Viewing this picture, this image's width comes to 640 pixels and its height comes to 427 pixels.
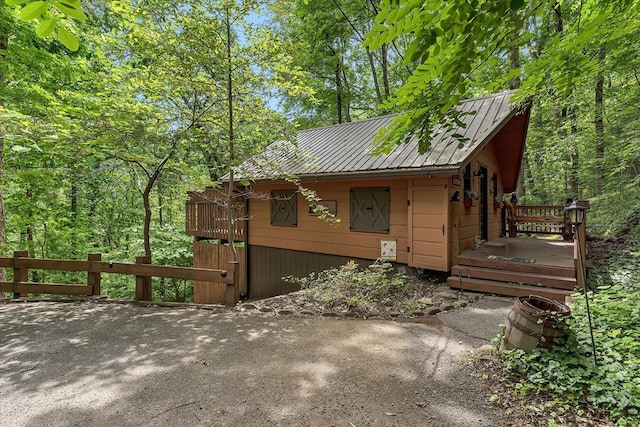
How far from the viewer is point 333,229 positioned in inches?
288

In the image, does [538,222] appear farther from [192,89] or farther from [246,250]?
[192,89]

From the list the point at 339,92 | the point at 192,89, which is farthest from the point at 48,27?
the point at 339,92

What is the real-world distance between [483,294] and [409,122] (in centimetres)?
403

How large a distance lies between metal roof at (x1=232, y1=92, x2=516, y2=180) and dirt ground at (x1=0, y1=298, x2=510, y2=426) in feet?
8.68

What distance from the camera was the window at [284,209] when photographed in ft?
26.7

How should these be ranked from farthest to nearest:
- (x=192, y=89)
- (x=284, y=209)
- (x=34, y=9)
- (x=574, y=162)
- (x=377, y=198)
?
(x=574, y=162) → (x=284, y=209) → (x=377, y=198) → (x=192, y=89) → (x=34, y=9)

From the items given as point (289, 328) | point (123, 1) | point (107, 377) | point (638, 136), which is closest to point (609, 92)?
point (638, 136)

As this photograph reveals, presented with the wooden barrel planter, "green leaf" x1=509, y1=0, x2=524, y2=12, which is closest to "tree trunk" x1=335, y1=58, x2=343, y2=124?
the wooden barrel planter

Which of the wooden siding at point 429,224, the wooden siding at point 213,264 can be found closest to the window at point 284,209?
the wooden siding at point 213,264

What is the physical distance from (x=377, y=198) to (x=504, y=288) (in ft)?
9.45

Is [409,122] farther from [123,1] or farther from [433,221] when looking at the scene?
[123,1]

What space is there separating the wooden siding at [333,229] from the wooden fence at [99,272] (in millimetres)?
3093

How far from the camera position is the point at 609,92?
10.2 meters

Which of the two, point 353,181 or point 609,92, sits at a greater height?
point 609,92
